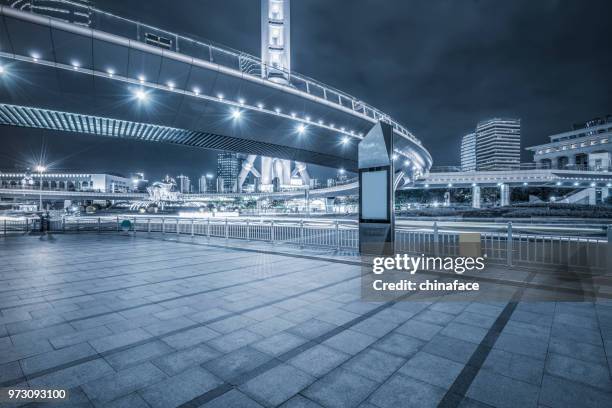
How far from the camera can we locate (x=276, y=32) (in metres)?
83.0

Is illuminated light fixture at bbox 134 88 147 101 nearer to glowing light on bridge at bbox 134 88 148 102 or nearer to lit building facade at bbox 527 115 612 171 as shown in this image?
glowing light on bridge at bbox 134 88 148 102

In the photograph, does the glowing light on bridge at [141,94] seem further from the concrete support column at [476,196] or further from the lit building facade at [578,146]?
the lit building facade at [578,146]

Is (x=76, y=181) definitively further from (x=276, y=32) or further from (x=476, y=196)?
(x=476, y=196)

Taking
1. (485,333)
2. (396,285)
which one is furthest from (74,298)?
(485,333)

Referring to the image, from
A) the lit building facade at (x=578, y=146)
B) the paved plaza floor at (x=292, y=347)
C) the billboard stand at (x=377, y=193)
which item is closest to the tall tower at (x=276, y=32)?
the billboard stand at (x=377, y=193)

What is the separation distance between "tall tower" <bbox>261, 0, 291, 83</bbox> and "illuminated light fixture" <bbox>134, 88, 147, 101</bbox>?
210ft

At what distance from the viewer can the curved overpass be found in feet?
63.0

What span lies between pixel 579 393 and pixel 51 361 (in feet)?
19.7

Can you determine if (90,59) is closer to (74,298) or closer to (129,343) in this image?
(74,298)

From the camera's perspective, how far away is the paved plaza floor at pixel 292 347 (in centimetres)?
306

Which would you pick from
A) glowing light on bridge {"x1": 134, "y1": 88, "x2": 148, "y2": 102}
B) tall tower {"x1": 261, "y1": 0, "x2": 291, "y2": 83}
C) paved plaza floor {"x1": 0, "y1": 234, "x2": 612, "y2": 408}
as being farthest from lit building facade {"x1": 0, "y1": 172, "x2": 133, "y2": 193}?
paved plaza floor {"x1": 0, "y1": 234, "x2": 612, "y2": 408}

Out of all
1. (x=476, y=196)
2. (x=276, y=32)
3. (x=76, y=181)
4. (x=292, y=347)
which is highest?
(x=276, y=32)

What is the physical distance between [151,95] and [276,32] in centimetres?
7030

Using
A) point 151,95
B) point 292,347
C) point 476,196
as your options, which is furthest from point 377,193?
point 476,196
